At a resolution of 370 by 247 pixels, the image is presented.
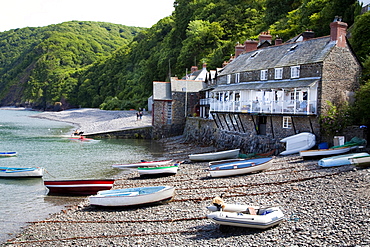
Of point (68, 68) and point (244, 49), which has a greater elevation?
point (68, 68)

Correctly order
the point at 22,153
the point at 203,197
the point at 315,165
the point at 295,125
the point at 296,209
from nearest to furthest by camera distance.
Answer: the point at 296,209 < the point at 203,197 < the point at 315,165 < the point at 295,125 < the point at 22,153

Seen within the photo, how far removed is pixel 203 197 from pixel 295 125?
13.1 meters

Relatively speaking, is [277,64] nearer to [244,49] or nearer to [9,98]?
[244,49]

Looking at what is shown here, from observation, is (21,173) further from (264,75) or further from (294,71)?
(294,71)

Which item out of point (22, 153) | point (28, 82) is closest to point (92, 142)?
point (22, 153)

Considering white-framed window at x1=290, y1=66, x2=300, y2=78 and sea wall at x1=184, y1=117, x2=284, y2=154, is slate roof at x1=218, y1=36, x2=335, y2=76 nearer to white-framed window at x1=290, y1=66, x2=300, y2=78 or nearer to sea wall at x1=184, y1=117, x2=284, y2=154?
white-framed window at x1=290, y1=66, x2=300, y2=78

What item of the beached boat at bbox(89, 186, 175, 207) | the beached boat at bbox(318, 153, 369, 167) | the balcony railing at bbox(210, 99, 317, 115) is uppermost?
the balcony railing at bbox(210, 99, 317, 115)

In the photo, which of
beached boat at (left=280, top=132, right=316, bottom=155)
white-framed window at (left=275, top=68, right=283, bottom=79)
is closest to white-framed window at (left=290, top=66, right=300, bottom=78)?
white-framed window at (left=275, top=68, right=283, bottom=79)

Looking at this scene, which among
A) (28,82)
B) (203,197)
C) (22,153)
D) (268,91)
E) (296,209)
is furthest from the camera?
(28,82)

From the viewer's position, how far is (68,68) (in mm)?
198125

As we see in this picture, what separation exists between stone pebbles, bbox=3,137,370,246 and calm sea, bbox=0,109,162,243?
1.48 meters

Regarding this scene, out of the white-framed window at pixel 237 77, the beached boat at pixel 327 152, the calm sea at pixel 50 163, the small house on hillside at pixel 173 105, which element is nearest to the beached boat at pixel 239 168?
the beached boat at pixel 327 152

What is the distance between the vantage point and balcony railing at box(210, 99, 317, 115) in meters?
27.3

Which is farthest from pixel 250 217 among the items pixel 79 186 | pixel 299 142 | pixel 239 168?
pixel 299 142
